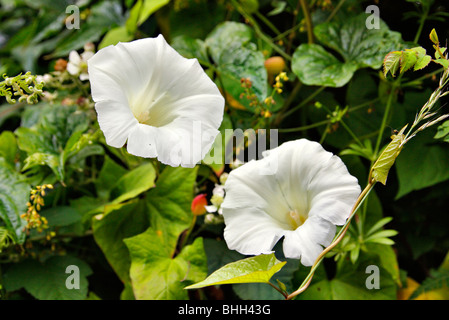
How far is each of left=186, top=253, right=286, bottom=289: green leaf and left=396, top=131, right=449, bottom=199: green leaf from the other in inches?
17.1

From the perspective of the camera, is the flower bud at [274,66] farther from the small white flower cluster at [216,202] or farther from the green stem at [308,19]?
the small white flower cluster at [216,202]

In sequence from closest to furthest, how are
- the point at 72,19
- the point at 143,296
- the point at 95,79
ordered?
1. the point at 95,79
2. the point at 143,296
3. the point at 72,19

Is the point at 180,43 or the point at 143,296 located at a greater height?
the point at 180,43

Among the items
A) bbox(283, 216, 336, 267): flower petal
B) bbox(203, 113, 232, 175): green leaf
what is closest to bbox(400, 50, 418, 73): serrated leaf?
bbox(283, 216, 336, 267): flower petal

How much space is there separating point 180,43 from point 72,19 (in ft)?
1.14

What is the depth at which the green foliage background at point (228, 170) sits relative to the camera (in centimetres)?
75

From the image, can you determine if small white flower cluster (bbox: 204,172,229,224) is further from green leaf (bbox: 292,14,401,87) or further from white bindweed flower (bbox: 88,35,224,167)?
green leaf (bbox: 292,14,401,87)

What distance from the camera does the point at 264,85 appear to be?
0.82 meters

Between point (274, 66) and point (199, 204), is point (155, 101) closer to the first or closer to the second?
point (199, 204)

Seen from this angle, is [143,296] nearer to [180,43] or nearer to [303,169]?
[303,169]

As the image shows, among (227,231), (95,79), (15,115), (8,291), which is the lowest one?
(8,291)

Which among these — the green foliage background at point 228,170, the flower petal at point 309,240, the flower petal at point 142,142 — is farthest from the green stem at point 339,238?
the flower petal at point 142,142

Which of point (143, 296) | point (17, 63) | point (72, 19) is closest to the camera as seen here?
point (143, 296)

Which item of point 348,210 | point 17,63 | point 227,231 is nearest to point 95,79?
point 227,231
